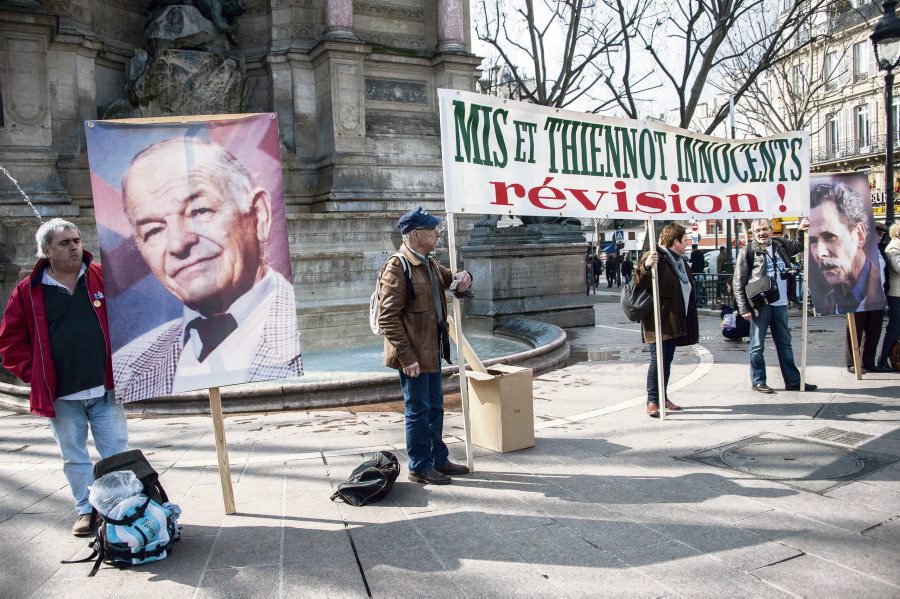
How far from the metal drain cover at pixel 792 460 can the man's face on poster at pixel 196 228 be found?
12.0 feet

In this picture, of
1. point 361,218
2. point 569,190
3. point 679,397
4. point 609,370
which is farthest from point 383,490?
point 361,218

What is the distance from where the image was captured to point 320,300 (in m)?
12.6

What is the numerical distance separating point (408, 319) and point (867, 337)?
643 cm

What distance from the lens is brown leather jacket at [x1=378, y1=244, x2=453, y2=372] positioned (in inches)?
192

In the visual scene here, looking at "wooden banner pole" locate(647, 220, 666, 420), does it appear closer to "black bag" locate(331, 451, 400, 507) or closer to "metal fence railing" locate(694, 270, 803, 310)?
"black bag" locate(331, 451, 400, 507)

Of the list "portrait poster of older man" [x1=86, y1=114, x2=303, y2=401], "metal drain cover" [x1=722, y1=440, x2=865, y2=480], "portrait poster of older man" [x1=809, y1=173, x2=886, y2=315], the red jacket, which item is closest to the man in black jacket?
"portrait poster of older man" [x1=809, y1=173, x2=886, y2=315]

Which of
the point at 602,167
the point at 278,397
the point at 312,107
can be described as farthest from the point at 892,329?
the point at 312,107

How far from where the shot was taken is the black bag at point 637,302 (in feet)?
22.4

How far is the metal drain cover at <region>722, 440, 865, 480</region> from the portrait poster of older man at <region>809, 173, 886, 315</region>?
3.26 m

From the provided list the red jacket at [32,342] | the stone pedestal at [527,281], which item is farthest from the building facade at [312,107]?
the red jacket at [32,342]

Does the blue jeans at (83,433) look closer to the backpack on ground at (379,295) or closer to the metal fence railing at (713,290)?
the backpack on ground at (379,295)

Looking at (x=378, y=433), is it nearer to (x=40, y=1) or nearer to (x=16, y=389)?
(x=16, y=389)

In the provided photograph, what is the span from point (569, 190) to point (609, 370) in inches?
162

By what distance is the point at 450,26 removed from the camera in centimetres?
1664
